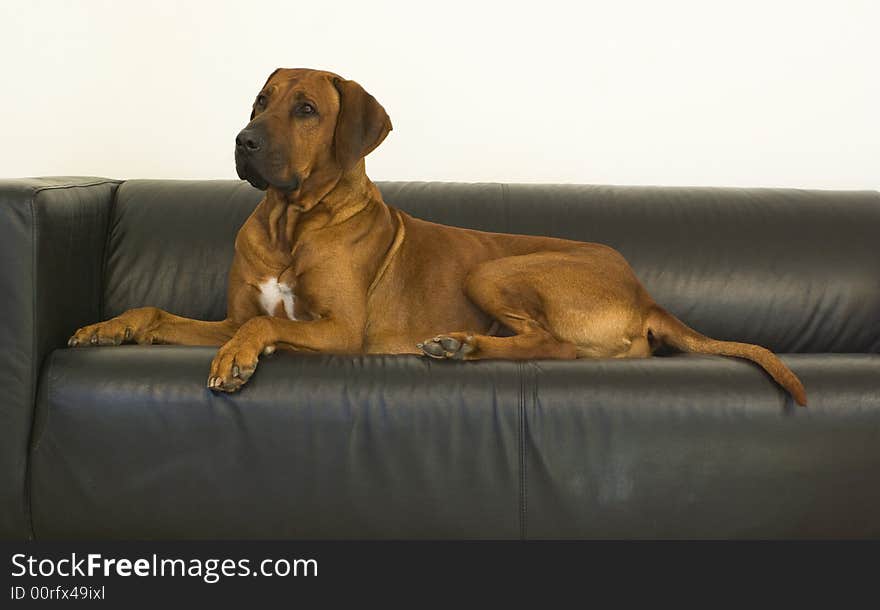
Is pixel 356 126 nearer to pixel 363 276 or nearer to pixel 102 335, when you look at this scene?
pixel 363 276

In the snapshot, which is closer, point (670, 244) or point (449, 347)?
point (449, 347)

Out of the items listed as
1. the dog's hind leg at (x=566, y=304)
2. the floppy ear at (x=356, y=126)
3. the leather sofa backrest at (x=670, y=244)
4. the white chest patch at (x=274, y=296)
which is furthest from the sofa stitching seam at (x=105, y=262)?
the dog's hind leg at (x=566, y=304)

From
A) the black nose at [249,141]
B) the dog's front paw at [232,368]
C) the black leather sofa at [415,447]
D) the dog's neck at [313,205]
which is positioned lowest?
the black leather sofa at [415,447]

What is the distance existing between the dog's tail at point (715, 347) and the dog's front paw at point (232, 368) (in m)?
1.24

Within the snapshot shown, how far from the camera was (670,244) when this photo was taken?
3.63 meters

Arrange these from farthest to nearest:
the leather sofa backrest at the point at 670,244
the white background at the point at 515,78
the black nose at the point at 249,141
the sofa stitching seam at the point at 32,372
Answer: the white background at the point at 515,78 → the leather sofa backrest at the point at 670,244 → the black nose at the point at 249,141 → the sofa stitching seam at the point at 32,372

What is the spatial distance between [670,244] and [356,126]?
51.6 inches

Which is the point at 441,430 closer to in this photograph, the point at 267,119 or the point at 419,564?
the point at 419,564

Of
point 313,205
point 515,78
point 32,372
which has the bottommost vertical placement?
point 32,372

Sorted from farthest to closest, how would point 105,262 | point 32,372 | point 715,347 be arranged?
1. point 105,262
2. point 715,347
3. point 32,372

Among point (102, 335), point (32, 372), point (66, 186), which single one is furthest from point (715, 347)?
point (66, 186)

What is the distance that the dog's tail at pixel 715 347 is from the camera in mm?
2514

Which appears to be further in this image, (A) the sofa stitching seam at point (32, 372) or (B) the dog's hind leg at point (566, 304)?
(B) the dog's hind leg at point (566, 304)

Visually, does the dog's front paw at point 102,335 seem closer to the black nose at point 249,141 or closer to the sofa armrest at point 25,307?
the sofa armrest at point 25,307
